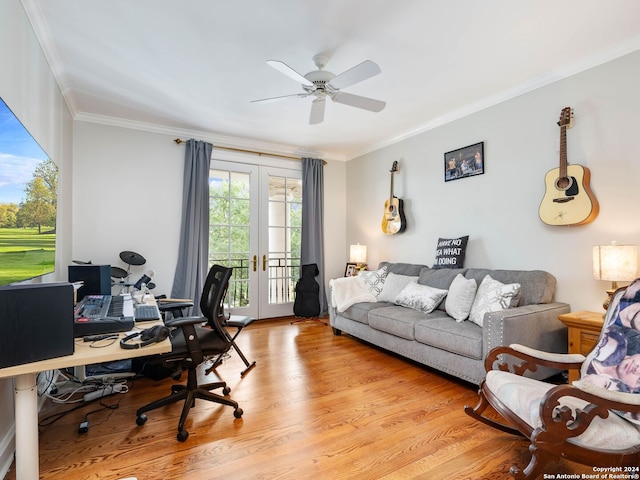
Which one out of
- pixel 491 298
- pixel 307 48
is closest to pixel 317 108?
pixel 307 48

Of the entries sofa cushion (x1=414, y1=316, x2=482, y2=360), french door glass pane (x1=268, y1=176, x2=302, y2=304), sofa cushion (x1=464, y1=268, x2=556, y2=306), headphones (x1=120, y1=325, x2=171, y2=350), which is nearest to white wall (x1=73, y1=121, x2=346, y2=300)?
french door glass pane (x1=268, y1=176, x2=302, y2=304)

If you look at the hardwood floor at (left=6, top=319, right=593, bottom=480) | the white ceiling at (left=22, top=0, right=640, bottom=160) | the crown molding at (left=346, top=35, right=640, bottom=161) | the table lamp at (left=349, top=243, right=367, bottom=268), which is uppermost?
the white ceiling at (left=22, top=0, right=640, bottom=160)

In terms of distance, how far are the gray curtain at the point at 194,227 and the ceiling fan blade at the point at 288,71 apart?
231 cm

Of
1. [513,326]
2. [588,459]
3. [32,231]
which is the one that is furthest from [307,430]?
[32,231]

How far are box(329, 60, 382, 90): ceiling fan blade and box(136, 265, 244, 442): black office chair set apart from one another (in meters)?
1.61

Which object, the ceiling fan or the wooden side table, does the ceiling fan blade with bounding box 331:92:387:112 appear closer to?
the ceiling fan

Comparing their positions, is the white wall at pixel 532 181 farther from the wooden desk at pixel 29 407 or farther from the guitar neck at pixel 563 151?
the wooden desk at pixel 29 407

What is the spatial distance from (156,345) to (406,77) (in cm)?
287

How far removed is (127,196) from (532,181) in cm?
444

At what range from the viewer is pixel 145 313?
2119 millimetres

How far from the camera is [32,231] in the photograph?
6.16 feet

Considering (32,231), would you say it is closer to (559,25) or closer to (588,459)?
(588,459)

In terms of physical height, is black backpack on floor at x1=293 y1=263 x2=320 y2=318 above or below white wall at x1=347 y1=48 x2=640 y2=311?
below

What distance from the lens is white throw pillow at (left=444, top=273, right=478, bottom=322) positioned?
116 inches
